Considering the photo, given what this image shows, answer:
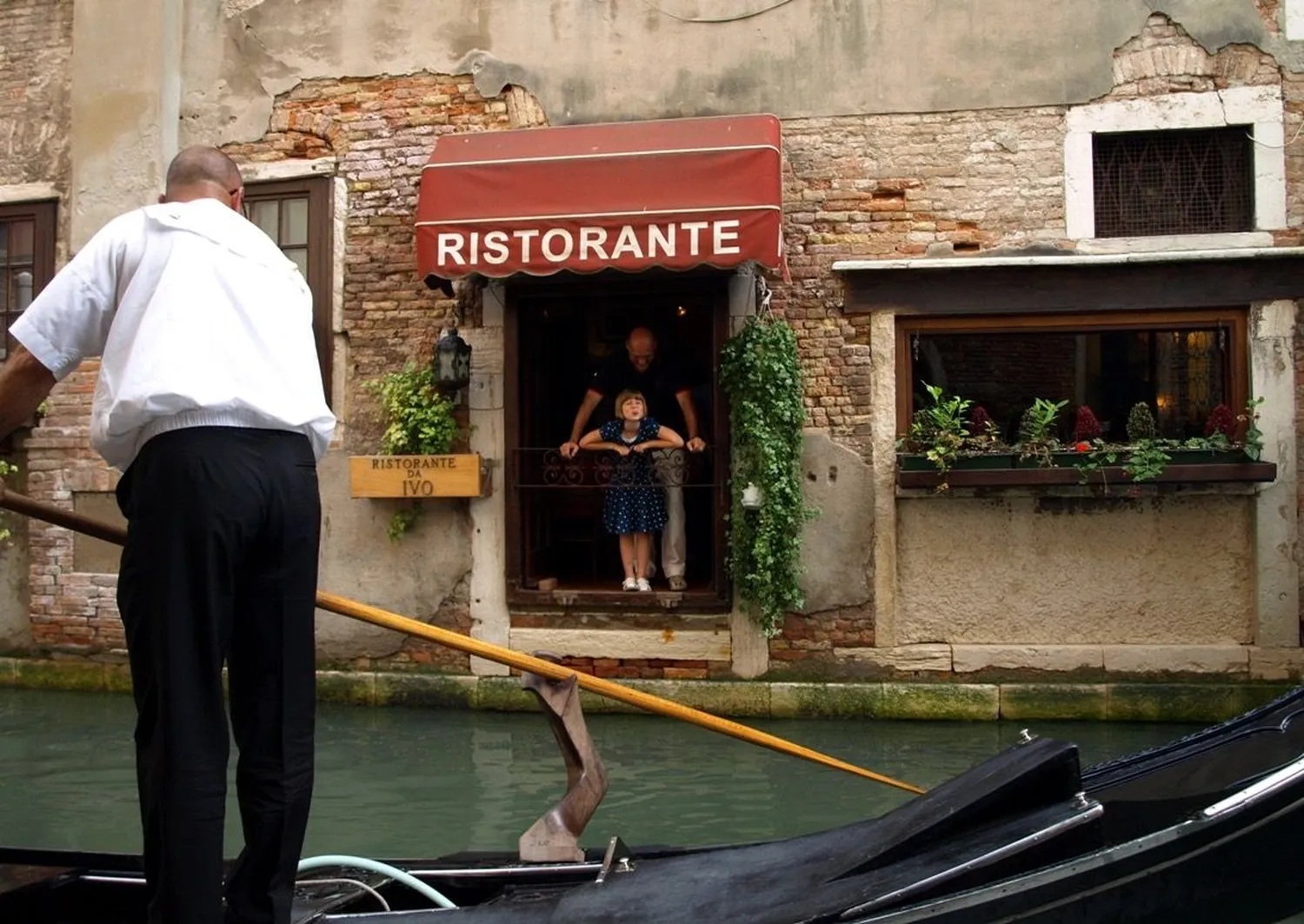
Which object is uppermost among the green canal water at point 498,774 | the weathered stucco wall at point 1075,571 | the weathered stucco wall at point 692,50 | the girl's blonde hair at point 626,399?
the weathered stucco wall at point 692,50

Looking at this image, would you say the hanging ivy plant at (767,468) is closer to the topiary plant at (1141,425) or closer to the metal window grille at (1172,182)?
the topiary plant at (1141,425)

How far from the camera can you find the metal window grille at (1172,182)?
6703 millimetres

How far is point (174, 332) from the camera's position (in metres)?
2.05

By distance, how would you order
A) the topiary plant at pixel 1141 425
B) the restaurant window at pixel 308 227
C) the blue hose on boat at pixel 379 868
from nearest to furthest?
the blue hose on boat at pixel 379 868 < the topiary plant at pixel 1141 425 < the restaurant window at pixel 308 227

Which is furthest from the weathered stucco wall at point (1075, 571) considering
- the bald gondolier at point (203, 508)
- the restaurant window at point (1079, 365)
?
the bald gondolier at point (203, 508)

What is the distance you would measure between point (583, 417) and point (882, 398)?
5.66 ft

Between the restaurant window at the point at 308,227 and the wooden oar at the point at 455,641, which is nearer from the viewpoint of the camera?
the wooden oar at the point at 455,641

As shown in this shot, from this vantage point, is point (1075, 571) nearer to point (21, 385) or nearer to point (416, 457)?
point (416, 457)

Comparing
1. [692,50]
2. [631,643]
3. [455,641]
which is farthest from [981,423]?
[455,641]

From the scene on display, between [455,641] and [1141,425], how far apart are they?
4.70 m

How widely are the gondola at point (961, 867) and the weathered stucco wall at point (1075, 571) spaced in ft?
12.2

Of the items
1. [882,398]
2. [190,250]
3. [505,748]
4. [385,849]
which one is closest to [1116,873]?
[190,250]

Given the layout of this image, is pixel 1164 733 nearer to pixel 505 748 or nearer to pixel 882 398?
pixel 882 398

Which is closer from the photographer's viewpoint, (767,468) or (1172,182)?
Result: (767,468)
